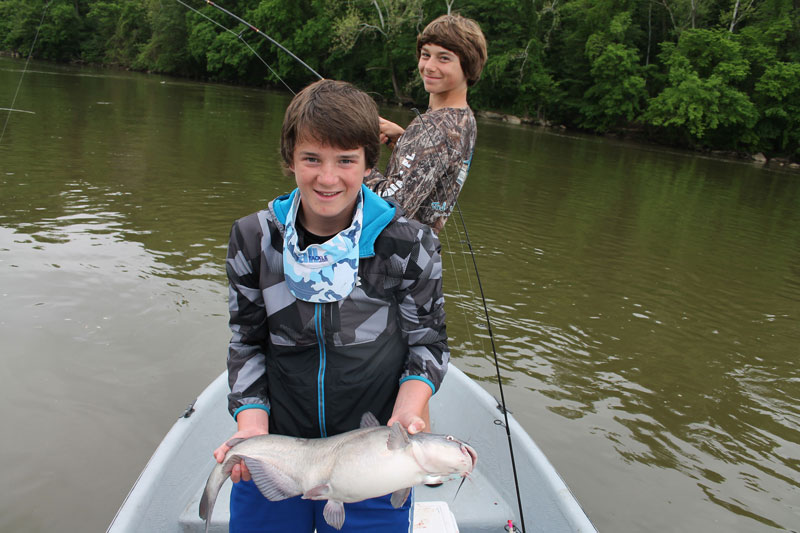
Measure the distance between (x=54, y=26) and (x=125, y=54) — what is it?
6723 mm

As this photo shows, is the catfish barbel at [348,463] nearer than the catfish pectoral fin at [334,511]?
Yes

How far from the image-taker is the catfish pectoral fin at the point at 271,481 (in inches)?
67.2

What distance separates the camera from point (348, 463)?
164cm

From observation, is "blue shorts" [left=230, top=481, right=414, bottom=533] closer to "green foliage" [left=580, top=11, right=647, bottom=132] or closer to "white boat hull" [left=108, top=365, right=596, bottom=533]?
"white boat hull" [left=108, top=365, right=596, bottom=533]

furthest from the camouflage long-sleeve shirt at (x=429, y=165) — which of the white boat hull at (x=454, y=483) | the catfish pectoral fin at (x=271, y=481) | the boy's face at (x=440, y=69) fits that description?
the catfish pectoral fin at (x=271, y=481)

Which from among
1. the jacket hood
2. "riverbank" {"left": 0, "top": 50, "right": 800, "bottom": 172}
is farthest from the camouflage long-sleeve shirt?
"riverbank" {"left": 0, "top": 50, "right": 800, "bottom": 172}

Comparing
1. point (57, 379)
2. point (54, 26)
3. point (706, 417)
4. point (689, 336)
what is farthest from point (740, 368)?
point (54, 26)

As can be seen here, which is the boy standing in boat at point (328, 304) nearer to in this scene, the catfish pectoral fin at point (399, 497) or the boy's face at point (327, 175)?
Result: the boy's face at point (327, 175)

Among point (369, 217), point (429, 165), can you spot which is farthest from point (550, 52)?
point (369, 217)

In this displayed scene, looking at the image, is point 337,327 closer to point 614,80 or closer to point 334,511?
point 334,511

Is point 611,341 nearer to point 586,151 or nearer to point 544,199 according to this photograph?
point 544,199

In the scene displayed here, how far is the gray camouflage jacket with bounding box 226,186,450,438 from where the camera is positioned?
186cm

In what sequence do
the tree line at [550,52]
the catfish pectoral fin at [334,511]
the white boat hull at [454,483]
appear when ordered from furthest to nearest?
the tree line at [550,52] < the white boat hull at [454,483] < the catfish pectoral fin at [334,511]

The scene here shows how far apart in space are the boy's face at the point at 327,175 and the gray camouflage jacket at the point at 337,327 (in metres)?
0.09
